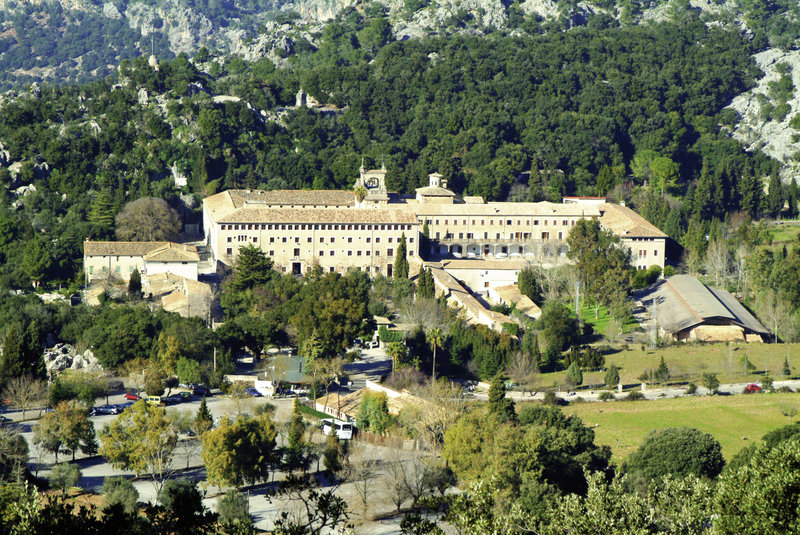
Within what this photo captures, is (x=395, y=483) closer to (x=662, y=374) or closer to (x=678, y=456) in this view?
(x=678, y=456)

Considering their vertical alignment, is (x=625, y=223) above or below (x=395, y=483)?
above

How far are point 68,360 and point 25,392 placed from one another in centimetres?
770

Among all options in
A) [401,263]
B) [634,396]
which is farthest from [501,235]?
[634,396]

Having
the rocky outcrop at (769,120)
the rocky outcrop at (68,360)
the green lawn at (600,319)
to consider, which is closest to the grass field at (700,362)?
the green lawn at (600,319)

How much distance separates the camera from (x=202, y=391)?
194 ft

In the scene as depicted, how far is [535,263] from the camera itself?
266 feet

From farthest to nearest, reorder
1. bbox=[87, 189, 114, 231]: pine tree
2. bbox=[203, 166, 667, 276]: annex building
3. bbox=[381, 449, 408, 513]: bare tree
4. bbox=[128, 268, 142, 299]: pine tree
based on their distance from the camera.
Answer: bbox=[87, 189, 114, 231]: pine tree, bbox=[203, 166, 667, 276]: annex building, bbox=[128, 268, 142, 299]: pine tree, bbox=[381, 449, 408, 513]: bare tree

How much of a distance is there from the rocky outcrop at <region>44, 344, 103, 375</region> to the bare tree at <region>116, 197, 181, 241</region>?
21.1 metres

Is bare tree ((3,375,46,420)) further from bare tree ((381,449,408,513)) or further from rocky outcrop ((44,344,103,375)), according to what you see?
bare tree ((381,449,408,513))

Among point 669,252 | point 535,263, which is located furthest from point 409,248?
point 669,252

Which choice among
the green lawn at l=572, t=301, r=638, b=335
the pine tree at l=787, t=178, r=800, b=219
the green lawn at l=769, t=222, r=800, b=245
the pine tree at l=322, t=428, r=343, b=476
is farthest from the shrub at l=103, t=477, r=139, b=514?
the pine tree at l=787, t=178, r=800, b=219

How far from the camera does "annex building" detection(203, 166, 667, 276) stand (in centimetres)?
8006

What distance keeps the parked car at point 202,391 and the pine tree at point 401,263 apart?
68.1ft

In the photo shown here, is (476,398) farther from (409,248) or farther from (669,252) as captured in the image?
(669,252)
